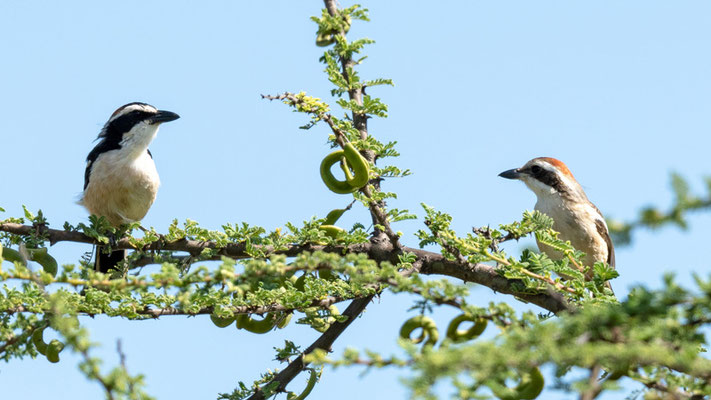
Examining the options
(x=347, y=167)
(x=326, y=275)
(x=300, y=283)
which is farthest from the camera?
(x=326, y=275)

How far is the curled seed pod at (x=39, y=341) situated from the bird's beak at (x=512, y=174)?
14.6 feet

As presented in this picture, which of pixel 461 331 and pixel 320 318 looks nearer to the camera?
pixel 461 331

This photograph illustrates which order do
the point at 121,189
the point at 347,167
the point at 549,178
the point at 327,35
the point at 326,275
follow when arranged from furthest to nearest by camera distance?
the point at 549,178
the point at 121,189
the point at 327,35
the point at 326,275
the point at 347,167

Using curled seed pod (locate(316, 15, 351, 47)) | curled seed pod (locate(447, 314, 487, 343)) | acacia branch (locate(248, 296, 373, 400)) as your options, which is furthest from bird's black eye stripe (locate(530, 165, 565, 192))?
curled seed pod (locate(447, 314, 487, 343))

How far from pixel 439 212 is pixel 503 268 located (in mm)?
421

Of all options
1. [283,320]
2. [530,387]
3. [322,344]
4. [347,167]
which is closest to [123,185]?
[283,320]

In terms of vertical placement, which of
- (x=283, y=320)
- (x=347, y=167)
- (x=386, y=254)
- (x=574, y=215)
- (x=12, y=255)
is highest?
(x=574, y=215)

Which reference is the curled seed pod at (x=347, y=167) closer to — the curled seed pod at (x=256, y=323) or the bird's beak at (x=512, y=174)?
the curled seed pod at (x=256, y=323)

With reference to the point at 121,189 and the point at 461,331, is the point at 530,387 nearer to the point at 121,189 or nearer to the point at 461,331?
the point at 461,331

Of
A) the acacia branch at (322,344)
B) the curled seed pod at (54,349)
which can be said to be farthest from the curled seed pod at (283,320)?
the curled seed pod at (54,349)

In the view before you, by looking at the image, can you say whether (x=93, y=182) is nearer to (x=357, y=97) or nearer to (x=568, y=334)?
(x=357, y=97)

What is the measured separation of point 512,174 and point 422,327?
4224 millimetres

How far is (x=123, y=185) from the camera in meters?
6.65

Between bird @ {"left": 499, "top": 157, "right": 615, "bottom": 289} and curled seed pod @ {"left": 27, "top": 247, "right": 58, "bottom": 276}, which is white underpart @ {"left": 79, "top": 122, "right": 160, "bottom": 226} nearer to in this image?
curled seed pod @ {"left": 27, "top": 247, "right": 58, "bottom": 276}
